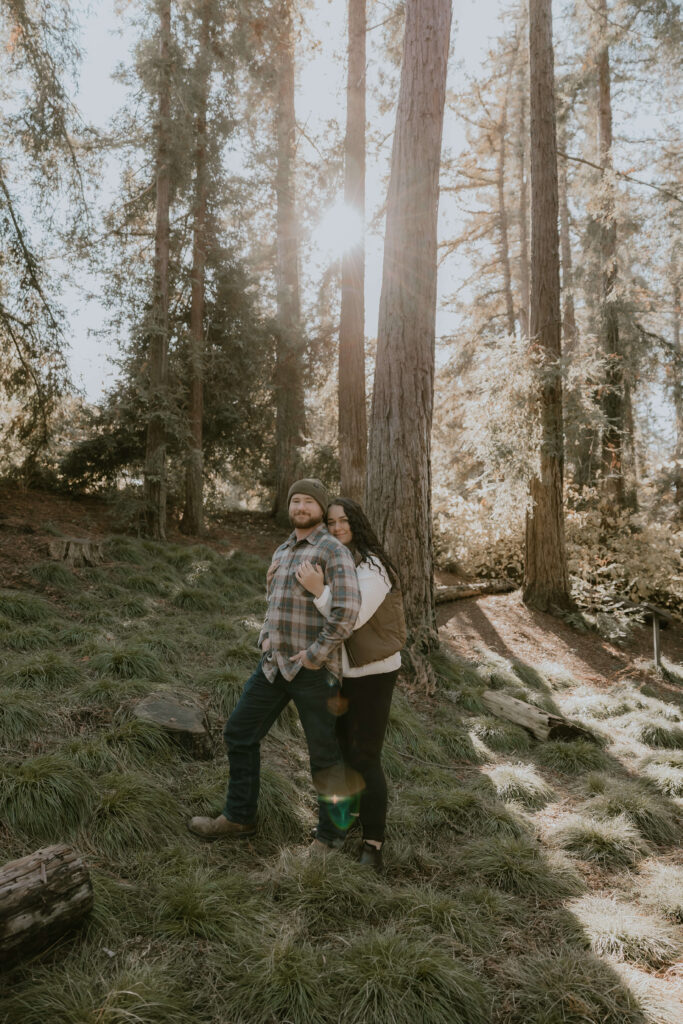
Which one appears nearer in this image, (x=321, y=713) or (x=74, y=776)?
(x=321, y=713)

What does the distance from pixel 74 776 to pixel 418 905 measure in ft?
6.31

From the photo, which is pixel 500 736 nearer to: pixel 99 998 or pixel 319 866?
pixel 319 866

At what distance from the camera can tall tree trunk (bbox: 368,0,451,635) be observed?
6441 mm

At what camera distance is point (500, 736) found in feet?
18.7

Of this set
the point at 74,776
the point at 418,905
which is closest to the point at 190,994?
the point at 418,905

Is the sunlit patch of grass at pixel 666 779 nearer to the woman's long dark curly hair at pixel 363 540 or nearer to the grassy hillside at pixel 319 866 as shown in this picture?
the grassy hillside at pixel 319 866

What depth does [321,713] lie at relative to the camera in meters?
3.22

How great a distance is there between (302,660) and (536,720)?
3.68 meters

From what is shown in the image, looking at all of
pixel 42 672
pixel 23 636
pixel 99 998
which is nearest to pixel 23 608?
pixel 23 636

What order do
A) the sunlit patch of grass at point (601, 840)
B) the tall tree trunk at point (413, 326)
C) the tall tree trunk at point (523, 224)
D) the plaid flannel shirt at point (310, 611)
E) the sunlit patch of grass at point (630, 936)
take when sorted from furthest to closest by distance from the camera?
the tall tree trunk at point (523, 224) → the tall tree trunk at point (413, 326) → the sunlit patch of grass at point (601, 840) → the plaid flannel shirt at point (310, 611) → the sunlit patch of grass at point (630, 936)

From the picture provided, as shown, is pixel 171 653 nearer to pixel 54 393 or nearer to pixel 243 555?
pixel 243 555

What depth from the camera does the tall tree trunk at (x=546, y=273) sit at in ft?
32.3

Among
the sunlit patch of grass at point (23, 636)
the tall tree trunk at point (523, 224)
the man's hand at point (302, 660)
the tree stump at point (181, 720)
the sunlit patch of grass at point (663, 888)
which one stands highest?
the tall tree trunk at point (523, 224)

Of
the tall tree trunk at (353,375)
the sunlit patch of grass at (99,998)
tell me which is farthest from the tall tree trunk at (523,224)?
the sunlit patch of grass at (99,998)
